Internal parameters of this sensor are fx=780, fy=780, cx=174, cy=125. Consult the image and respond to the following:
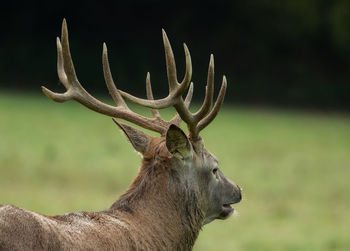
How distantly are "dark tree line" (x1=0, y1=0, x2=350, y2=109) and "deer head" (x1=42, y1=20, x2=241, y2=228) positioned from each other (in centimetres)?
2523

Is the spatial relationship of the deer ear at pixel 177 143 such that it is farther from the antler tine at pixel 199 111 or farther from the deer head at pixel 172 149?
the antler tine at pixel 199 111

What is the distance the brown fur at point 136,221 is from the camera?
4.11 meters

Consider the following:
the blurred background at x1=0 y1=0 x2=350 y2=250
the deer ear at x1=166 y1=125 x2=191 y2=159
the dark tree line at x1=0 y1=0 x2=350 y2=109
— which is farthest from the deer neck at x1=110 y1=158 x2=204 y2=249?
the dark tree line at x1=0 y1=0 x2=350 y2=109

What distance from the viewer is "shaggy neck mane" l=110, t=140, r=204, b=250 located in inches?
203

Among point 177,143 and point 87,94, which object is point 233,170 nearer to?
point 87,94

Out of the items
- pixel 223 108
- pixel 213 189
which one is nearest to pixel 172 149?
pixel 213 189

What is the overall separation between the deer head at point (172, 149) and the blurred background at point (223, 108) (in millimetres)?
4106

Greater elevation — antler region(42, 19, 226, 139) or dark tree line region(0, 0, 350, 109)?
dark tree line region(0, 0, 350, 109)

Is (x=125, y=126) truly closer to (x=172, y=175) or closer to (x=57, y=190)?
(x=172, y=175)

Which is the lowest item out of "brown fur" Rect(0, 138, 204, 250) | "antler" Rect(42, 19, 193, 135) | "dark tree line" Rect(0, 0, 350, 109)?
"brown fur" Rect(0, 138, 204, 250)

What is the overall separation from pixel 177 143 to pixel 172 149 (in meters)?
0.05

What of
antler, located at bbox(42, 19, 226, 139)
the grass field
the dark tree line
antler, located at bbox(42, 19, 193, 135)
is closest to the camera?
antler, located at bbox(42, 19, 193, 135)

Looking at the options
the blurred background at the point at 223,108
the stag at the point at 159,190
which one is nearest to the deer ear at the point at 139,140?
the stag at the point at 159,190

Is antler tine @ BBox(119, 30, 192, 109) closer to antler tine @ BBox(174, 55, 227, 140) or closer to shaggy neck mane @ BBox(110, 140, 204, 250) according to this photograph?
antler tine @ BBox(174, 55, 227, 140)
